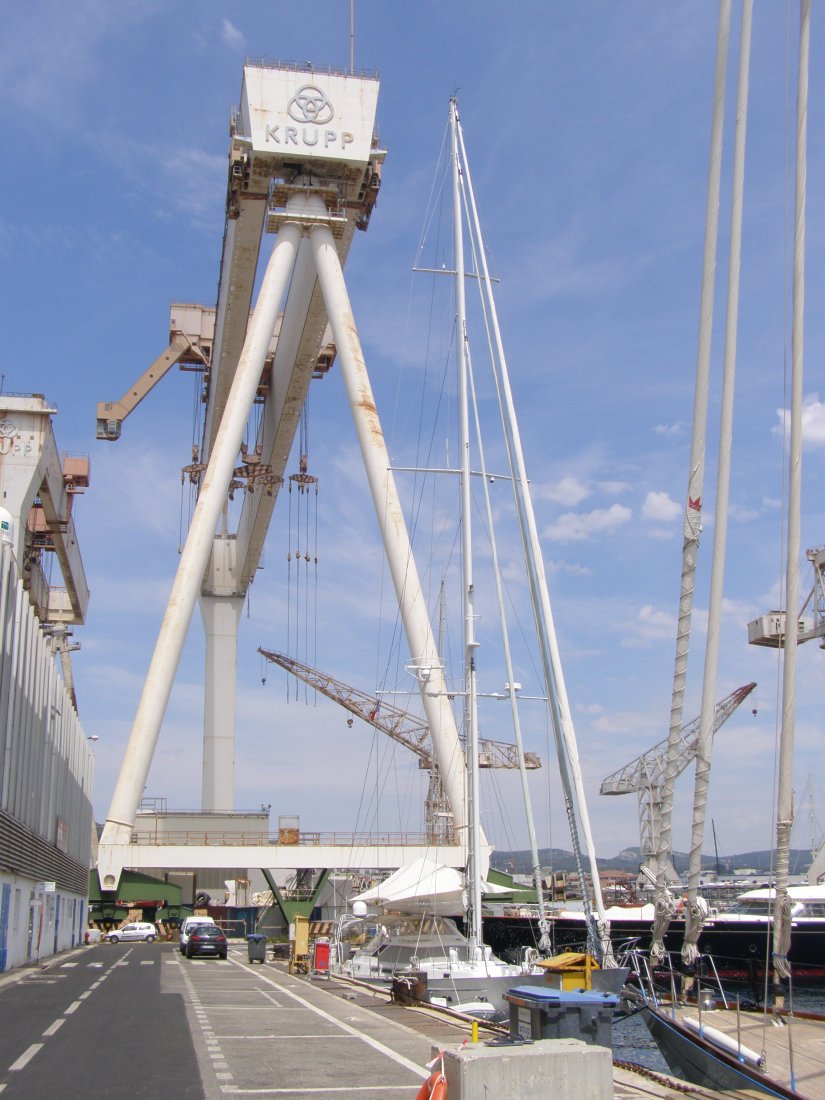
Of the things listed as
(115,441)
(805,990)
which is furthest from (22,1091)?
(115,441)

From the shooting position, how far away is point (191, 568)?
113 ft

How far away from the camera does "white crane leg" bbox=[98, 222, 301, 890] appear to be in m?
32.8

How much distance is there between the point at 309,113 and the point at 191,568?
1600cm

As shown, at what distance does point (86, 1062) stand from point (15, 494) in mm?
25021

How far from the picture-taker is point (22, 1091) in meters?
11.0

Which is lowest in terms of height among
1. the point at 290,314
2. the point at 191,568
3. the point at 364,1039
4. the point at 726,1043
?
the point at 364,1039

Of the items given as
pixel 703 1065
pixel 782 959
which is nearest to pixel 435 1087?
pixel 782 959

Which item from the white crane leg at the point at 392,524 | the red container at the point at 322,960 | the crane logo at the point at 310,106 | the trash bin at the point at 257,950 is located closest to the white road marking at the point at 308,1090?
the red container at the point at 322,960

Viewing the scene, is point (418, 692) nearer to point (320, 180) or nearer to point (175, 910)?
point (320, 180)

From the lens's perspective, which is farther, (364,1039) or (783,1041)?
(364,1039)

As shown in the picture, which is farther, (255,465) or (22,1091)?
(255,465)

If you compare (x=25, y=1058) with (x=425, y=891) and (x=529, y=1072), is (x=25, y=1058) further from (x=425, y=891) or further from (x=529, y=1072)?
(x=425, y=891)

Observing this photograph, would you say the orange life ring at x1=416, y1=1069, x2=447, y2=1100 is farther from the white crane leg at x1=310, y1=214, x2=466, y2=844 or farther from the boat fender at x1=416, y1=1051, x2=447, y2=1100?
the white crane leg at x1=310, y1=214, x2=466, y2=844

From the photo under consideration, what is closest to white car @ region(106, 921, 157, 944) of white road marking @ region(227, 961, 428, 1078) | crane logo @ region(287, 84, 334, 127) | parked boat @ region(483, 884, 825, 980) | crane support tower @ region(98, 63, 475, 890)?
parked boat @ region(483, 884, 825, 980)
